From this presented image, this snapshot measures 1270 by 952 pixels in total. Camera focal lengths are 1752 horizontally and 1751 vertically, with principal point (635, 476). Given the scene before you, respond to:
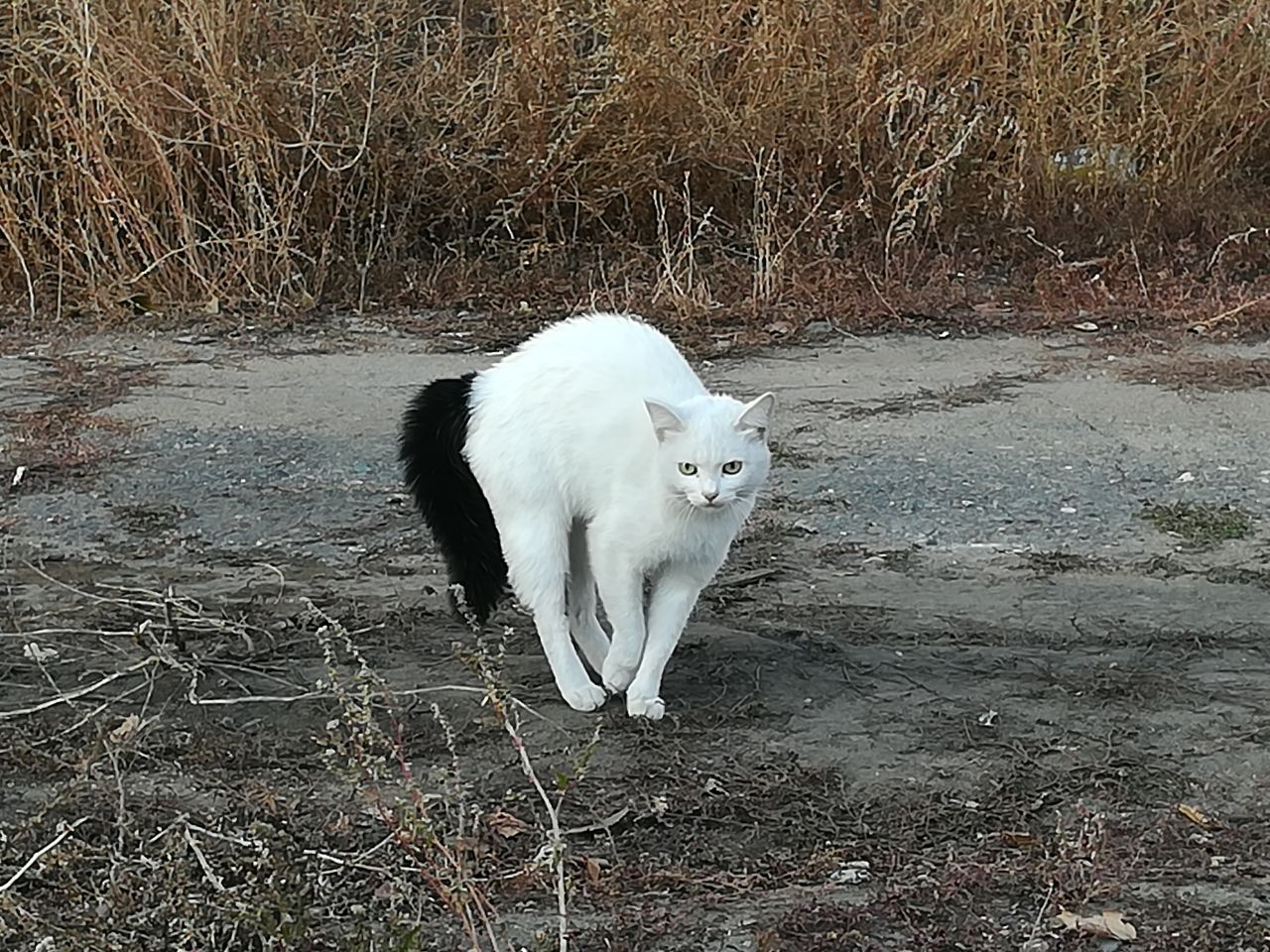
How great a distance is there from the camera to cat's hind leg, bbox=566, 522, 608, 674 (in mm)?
4176

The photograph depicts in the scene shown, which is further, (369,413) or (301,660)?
(369,413)

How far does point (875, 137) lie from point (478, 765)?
6.04 m

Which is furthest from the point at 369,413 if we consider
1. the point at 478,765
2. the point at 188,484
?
the point at 478,765

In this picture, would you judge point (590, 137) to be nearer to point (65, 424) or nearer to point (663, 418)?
point (65, 424)

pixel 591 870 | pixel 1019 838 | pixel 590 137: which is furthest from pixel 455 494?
pixel 590 137

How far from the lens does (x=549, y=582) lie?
3875 mm

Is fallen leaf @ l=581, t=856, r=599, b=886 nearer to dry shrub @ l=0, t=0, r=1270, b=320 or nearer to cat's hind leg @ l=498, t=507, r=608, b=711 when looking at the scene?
cat's hind leg @ l=498, t=507, r=608, b=711

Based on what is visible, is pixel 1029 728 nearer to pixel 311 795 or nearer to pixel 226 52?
pixel 311 795

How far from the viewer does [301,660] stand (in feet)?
14.1

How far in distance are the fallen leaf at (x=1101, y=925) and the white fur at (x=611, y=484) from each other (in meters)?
1.14

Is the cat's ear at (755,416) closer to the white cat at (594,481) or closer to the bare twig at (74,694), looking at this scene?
the white cat at (594,481)

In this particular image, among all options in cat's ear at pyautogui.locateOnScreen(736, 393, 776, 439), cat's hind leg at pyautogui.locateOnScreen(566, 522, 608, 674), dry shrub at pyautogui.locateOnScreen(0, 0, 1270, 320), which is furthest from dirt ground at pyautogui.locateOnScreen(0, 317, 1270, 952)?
dry shrub at pyautogui.locateOnScreen(0, 0, 1270, 320)

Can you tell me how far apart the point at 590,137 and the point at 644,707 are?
5.62m

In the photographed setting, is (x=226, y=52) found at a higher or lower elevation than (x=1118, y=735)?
higher
